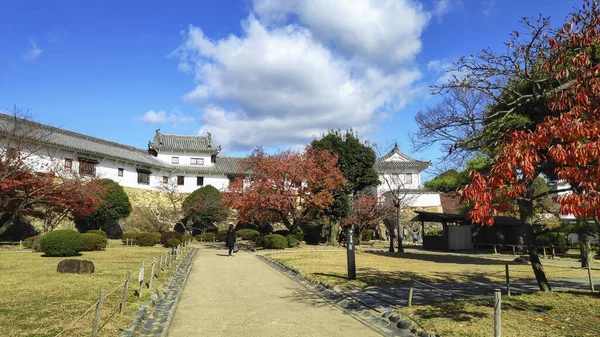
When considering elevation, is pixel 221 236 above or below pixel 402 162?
below

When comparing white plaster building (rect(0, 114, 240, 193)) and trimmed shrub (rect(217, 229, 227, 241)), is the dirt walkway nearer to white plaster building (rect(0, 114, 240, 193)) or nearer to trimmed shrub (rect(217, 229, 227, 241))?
white plaster building (rect(0, 114, 240, 193))

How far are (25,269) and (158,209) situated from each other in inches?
1012

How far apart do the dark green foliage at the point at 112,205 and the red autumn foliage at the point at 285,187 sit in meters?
11.5

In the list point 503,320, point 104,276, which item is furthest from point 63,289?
point 503,320

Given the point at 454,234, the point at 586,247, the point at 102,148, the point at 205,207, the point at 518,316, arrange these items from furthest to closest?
the point at 102,148 → the point at 205,207 → the point at 454,234 → the point at 586,247 → the point at 518,316

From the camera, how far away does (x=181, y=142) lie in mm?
47438

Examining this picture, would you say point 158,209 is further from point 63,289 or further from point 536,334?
point 536,334

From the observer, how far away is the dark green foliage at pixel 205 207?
125 ft

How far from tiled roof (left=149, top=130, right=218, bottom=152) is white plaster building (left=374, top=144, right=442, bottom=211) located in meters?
19.9

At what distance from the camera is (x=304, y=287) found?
11398mm

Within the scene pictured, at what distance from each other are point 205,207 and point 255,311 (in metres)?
31.0

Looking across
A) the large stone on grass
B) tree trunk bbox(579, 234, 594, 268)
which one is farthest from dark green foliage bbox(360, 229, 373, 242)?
the large stone on grass

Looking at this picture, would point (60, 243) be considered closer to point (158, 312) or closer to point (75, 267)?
point (75, 267)

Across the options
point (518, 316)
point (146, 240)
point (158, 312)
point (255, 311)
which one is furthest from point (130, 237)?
point (518, 316)
